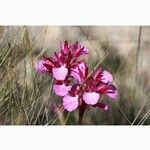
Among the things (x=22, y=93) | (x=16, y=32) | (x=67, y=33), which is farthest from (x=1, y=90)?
(x=67, y=33)

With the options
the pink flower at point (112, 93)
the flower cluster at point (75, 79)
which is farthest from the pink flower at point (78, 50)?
the pink flower at point (112, 93)

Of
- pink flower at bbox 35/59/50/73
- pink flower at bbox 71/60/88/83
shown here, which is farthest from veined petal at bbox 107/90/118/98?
pink flower at bbox 35/59/50/73

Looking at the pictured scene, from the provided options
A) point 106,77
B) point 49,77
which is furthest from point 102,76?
point 49,77

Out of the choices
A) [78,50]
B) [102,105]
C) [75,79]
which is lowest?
[102,105]

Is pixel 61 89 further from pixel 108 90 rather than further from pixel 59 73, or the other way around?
pixel 108 90

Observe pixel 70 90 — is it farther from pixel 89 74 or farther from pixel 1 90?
pixel 1 90

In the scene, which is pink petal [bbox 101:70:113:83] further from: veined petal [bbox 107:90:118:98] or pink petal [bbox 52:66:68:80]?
pink petal [bbox 52:66:68:80]

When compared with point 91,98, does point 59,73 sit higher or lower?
higher
